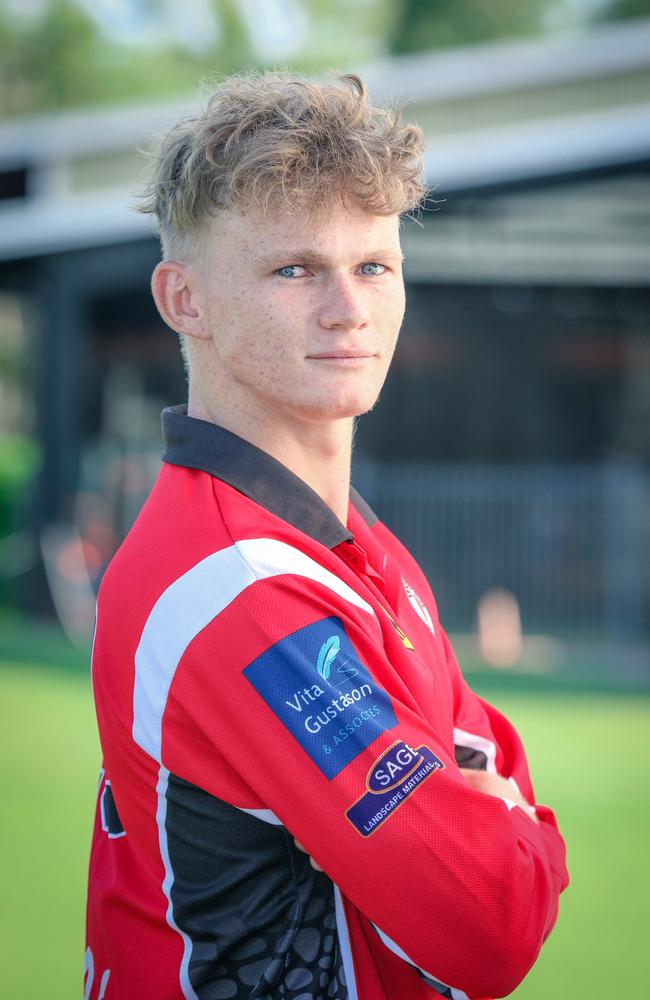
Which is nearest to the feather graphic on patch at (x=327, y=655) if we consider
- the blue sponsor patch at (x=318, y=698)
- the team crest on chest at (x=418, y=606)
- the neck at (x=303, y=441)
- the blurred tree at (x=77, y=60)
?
the blue sponsor patch at (x=318, y=698)

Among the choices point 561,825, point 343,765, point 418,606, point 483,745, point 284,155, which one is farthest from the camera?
point 561,825

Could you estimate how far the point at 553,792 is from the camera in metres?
6.47

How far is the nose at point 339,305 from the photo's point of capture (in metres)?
1.91

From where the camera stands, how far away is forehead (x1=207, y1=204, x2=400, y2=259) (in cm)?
188

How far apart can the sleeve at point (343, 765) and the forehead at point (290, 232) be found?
51 centimetres

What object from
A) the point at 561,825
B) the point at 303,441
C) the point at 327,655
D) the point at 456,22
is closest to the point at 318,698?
the point at 327,655

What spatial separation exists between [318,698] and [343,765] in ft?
0.34

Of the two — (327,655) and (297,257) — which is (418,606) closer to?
(327,655)

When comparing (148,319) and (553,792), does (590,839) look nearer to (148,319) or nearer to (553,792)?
(553,792)

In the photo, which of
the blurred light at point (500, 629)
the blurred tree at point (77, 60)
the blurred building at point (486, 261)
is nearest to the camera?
the blurred light at point (500, 629)

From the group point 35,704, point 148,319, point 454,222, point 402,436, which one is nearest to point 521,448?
point 402,436

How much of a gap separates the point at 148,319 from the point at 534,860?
16939 mm

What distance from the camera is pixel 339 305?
191 centimetres

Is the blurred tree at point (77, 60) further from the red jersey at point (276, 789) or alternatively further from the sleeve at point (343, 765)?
the sleeve at point (343, 765)
